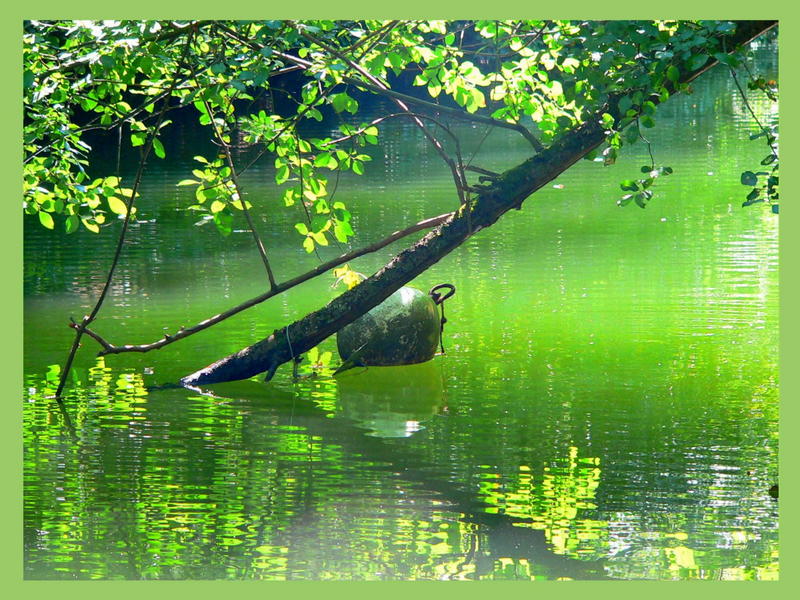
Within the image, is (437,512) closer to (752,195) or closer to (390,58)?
(752,195)

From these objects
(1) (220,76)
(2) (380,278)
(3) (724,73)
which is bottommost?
(2) (380,278)

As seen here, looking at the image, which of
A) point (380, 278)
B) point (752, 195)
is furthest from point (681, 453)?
point (380, 278)

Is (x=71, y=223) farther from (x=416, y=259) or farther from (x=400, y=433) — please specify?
(x=400, y=433)

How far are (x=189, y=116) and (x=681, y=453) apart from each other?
34.8ft

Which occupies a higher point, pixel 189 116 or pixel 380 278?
pixel 189 116

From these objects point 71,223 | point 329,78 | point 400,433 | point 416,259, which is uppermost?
point 329,78

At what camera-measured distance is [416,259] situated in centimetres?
572

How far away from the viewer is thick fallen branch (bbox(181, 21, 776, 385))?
18.3ft

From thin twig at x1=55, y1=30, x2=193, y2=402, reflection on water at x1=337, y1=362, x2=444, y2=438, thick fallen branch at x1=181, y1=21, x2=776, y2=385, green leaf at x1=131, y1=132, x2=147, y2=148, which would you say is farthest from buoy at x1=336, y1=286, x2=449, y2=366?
green leaf at x1=131, y1=132, x2=147, y2=148

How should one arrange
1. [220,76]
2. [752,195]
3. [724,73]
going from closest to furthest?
[752,195] → [220,76] → [724,73]

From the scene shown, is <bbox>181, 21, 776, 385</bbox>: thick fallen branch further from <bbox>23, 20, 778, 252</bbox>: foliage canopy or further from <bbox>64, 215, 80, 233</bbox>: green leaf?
<bbox>64, 215, 80, 233</bbox>: green leaf

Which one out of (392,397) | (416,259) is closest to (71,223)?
(416,259)

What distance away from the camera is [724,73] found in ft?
66.1

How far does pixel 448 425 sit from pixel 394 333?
1115 millimetres
